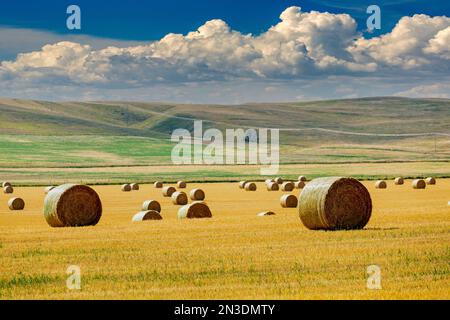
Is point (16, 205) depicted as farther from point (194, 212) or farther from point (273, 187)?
point (273, 187)

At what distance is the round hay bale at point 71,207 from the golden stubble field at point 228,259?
621mm

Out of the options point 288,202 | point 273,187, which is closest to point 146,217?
point 288,202

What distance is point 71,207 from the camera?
32.0 metres

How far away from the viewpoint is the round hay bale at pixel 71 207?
31.8 metres

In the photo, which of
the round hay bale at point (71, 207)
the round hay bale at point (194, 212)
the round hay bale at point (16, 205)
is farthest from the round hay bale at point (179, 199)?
the round hay bale at point (71, 207)

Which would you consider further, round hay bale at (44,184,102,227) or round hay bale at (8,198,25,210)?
round hay bale at (8,198,25,210)

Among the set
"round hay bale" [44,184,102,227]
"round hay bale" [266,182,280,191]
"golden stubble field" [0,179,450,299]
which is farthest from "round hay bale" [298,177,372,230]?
"round hay bale" [266,182,280,191]

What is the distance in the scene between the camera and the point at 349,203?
89.4 ft

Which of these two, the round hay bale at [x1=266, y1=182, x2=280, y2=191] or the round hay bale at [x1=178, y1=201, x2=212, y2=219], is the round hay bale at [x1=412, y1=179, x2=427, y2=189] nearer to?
the round hay bale at [x1=266, y1=182, x2=280, y2=191]

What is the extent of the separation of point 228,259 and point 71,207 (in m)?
12.6

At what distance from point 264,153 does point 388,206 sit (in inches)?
4620

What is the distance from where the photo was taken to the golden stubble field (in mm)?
16328

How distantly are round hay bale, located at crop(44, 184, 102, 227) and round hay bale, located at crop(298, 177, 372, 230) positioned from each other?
8.83 m
